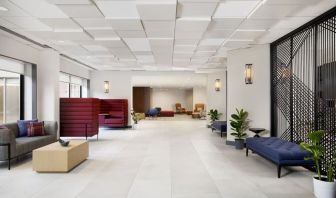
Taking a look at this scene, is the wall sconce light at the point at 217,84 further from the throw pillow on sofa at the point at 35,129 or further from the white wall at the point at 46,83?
the throw pillow on sofa at the point at 35,129

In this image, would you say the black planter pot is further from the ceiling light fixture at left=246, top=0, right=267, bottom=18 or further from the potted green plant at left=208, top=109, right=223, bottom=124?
the potted green plant at left=208, top=109, right=223, bottom=124

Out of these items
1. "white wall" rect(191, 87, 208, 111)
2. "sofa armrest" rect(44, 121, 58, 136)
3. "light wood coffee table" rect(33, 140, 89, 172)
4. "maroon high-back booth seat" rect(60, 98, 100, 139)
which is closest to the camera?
"light wood coffee table" rect(33, 140, 89, 172)

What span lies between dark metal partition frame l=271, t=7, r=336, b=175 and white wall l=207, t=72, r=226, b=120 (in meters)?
5.81

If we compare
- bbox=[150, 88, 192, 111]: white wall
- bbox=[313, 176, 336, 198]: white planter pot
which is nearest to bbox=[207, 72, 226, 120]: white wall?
bbox=[313, 176, 336, 198]: white planter pot

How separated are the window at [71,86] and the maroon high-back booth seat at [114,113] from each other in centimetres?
130

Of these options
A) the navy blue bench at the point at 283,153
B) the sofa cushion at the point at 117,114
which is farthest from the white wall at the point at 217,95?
the navy blue bench at the point at 283,153

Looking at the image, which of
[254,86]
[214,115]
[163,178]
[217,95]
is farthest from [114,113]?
[163,178]

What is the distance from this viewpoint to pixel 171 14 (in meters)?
4.72

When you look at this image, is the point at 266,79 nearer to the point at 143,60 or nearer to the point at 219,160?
the point at 219,160

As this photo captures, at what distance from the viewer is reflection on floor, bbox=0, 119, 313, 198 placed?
400 centimetres

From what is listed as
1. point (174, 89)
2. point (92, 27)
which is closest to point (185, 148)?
point (92, 27)

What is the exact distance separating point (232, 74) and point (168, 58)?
256 centimetres

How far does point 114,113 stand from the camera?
A: 12.6m

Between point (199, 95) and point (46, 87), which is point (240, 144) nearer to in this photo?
point (46, 87)
